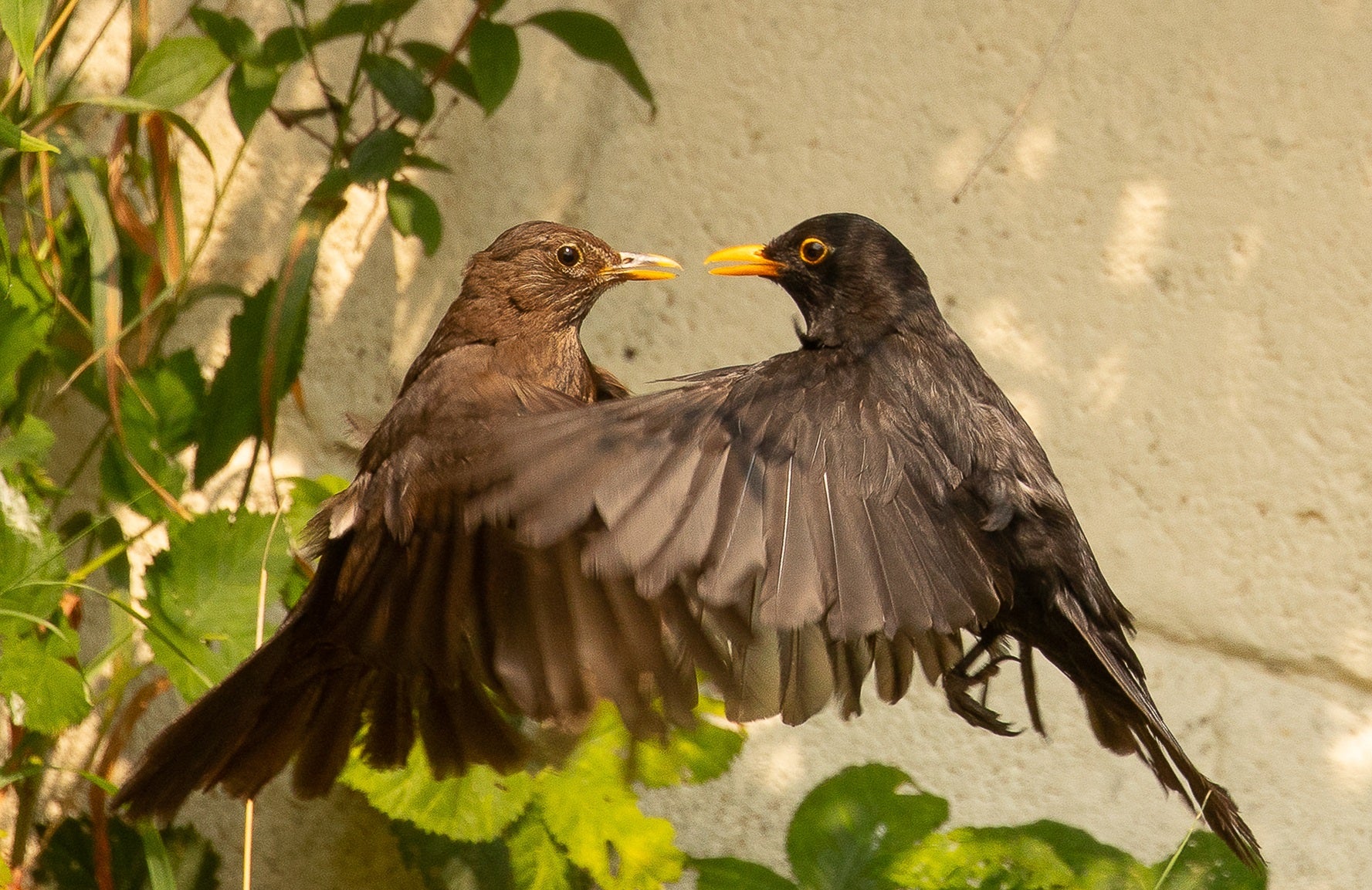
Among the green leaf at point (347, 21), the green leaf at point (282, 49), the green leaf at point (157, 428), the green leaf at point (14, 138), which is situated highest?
the green leaf at point (347, 21)

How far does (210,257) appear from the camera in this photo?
3641 millimetres

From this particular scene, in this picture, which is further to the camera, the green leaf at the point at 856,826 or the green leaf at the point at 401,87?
the green leaf at the point at 401,87

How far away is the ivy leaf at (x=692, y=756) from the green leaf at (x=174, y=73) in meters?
1.53

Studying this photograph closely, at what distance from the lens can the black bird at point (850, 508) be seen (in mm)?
1664

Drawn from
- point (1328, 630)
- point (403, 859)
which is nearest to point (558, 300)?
point (403, 859)

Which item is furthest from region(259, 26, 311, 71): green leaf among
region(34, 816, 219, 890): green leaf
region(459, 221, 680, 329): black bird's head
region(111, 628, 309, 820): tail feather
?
region(34, 816, 219, 890): green leaf

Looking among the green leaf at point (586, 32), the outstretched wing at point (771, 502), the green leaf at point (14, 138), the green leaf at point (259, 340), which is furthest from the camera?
the green leaf at point (586, 32)

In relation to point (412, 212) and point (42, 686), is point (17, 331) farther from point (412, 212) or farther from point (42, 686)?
point (412, 212)

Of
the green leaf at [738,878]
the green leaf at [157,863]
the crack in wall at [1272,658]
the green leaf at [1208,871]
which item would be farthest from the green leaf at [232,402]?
the crack in wall at [1272,658]

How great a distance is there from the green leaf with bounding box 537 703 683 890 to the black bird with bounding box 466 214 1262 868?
0.68 metres

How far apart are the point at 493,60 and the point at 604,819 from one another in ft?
4.85

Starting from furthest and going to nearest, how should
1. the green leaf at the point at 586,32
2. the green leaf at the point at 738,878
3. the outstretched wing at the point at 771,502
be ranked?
the green leaf at the point at 586,32 → the green leaf at the point at 738,878 → the outstretched wing at the point at 771,502

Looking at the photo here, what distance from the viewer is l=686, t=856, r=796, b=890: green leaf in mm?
2734

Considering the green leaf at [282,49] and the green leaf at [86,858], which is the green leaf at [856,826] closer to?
the green leaf at [86,858]
